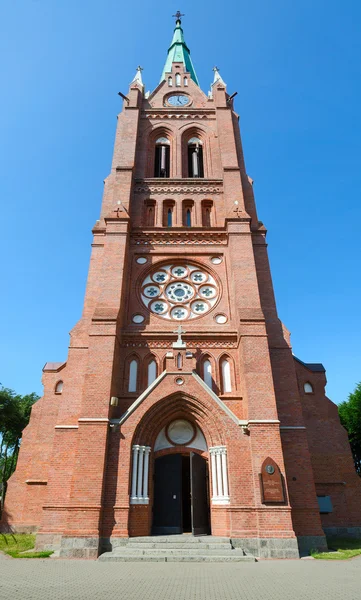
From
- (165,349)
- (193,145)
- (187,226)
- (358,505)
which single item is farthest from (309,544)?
(193,145)

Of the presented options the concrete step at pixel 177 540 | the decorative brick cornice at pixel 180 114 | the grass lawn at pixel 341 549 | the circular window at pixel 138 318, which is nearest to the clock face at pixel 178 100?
the decorative brick cornice at pixel 180 114

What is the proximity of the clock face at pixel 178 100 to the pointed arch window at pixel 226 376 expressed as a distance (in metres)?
20.4

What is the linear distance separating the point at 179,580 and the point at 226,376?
8.44 meters

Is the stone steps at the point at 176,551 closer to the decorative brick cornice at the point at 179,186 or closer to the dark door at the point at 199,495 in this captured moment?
the dark door at the point at 199,495

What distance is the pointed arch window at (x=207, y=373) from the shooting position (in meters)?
15.5

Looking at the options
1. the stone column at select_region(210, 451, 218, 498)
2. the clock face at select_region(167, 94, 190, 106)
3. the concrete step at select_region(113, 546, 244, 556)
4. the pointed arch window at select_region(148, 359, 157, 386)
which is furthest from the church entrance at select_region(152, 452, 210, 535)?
the clock face at select_region(167, 94, 190, 106)

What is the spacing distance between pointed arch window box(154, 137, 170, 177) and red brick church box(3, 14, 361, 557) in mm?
1453

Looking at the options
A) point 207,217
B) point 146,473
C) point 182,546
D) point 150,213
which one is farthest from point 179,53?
point 182,546

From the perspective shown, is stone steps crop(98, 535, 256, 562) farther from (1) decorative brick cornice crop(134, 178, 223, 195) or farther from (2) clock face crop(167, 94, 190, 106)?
(2) clock face crop(167, 94, 190, 106)

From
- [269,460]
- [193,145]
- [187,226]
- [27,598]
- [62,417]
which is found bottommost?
[27,598]

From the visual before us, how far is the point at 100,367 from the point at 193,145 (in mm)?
17343

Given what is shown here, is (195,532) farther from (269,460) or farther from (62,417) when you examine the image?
(62,417)

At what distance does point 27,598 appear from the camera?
6.38 m

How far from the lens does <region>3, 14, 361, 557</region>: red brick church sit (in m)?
12.4
